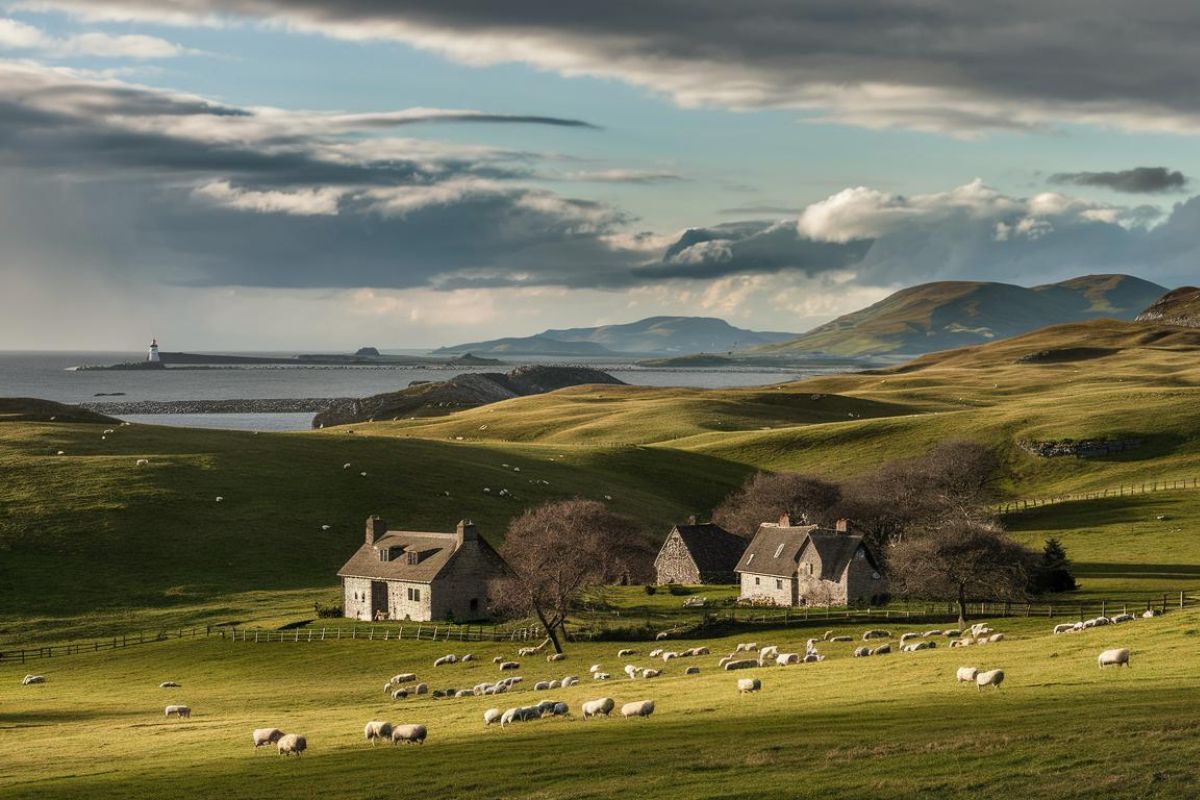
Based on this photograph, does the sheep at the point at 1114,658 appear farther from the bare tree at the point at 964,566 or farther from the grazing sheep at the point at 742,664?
the bare tree at the point at 964,566

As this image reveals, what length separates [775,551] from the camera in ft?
305

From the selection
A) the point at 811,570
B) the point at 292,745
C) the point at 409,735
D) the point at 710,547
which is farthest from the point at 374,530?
the point at 292,745

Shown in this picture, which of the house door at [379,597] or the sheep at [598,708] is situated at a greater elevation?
the sheep at [598,708]

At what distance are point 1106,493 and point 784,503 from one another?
42023 millimetres

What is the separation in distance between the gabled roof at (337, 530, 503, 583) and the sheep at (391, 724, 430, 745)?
43.3 m

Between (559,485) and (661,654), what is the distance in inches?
2690

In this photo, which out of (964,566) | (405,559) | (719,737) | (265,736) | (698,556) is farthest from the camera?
(698,556)

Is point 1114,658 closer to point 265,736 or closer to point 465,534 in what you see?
point 265,736

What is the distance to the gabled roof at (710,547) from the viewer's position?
10288 cm

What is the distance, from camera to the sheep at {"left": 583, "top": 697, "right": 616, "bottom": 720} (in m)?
42.9

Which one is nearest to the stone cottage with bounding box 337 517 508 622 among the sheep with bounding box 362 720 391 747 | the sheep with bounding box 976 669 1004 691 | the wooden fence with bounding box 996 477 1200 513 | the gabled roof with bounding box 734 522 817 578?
the gabled roof with bounding box 734 522 817 578

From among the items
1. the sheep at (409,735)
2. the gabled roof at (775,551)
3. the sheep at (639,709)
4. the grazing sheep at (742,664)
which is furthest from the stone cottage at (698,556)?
the sheep at (409,735)

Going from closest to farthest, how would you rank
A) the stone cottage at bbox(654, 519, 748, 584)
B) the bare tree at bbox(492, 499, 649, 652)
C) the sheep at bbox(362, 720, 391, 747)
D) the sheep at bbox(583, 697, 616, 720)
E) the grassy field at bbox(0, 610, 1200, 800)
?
1. the grassy field at bbox(0, 610, 1200, 800)
2. the sheep at bbox(362, 720, 391, 747)
3. the sheep at bbox(583, 697, 616, 720)
4. the bare tree at bbox(492, 499, 649, 652)
5. the stone cottage at bbox(654, 519, 748, 584)

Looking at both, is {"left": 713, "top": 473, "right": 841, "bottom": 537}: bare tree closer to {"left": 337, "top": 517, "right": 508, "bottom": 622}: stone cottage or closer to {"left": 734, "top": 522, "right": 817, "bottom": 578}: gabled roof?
{"left": 734, "top": 522, "right": 817, "bottom": 578}: gabled roof
